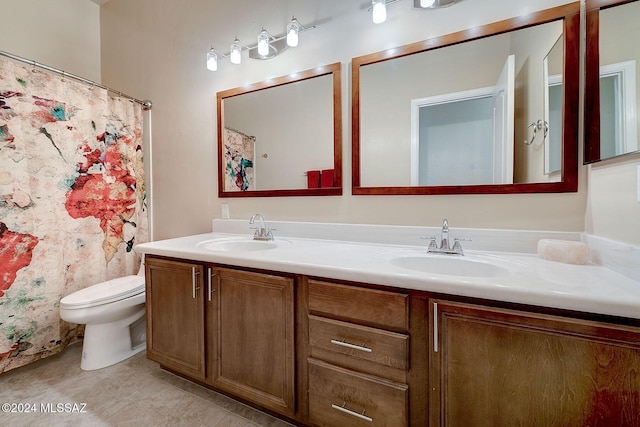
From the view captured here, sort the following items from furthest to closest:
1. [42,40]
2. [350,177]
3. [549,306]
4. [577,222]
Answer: [42,40] < [350,177] < [577,222] < [549,306]

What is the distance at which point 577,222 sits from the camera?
45.5 inches

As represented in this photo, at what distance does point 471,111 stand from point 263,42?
1.25 m

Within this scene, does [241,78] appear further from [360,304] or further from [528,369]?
[528,369]

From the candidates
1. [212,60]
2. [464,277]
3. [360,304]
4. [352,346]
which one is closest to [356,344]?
[352,346]

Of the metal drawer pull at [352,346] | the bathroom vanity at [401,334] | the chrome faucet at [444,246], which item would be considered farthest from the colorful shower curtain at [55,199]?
the chrome faucet at [444,246]

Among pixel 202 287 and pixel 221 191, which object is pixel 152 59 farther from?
pixel 202 287

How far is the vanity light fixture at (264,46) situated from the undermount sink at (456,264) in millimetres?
1362

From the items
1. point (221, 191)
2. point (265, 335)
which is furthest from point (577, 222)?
point (221, 191)

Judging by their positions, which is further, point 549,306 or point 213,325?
point 213,325

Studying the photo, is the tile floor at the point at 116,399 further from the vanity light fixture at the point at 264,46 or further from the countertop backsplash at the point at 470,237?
the vanity light fixture at the point at 264,46

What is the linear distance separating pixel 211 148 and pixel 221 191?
33 cm

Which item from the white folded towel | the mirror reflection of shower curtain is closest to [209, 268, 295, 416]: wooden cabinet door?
the mirror reflection of shower curtain

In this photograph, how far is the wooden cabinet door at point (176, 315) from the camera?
140cm

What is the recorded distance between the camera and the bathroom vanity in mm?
729
